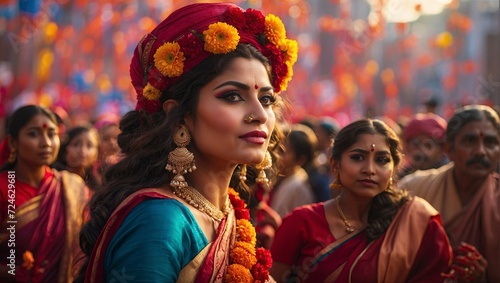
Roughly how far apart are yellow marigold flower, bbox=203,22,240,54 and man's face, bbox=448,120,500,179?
2.62 metres

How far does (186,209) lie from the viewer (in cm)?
291

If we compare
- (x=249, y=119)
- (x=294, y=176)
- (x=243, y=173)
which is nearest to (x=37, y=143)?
(x=243, y=173)

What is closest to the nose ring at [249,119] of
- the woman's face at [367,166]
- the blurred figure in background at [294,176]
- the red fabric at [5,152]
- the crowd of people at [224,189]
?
the crowd of people at [224,189]

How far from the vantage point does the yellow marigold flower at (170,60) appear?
3.04m

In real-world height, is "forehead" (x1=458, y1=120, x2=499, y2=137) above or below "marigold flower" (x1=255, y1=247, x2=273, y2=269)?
above

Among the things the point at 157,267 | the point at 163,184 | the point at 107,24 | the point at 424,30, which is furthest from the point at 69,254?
the point at 424,30

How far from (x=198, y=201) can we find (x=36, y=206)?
2383mm

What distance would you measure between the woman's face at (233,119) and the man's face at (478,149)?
8.13 ft

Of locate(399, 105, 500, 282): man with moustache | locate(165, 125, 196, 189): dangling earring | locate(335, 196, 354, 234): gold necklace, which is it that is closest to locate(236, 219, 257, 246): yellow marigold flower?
locate(165, 125, 196, 189): dangling earring

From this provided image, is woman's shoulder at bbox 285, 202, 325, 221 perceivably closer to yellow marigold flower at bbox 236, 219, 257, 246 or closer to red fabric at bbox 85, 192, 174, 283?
yellow marigold flower at bbox 236, 219, 257, 246

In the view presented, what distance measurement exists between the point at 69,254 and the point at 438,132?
396 centimetres

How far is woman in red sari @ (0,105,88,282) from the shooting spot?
482 cm

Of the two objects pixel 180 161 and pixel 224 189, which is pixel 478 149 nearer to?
pixel 224 189

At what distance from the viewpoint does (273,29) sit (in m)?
3.29
